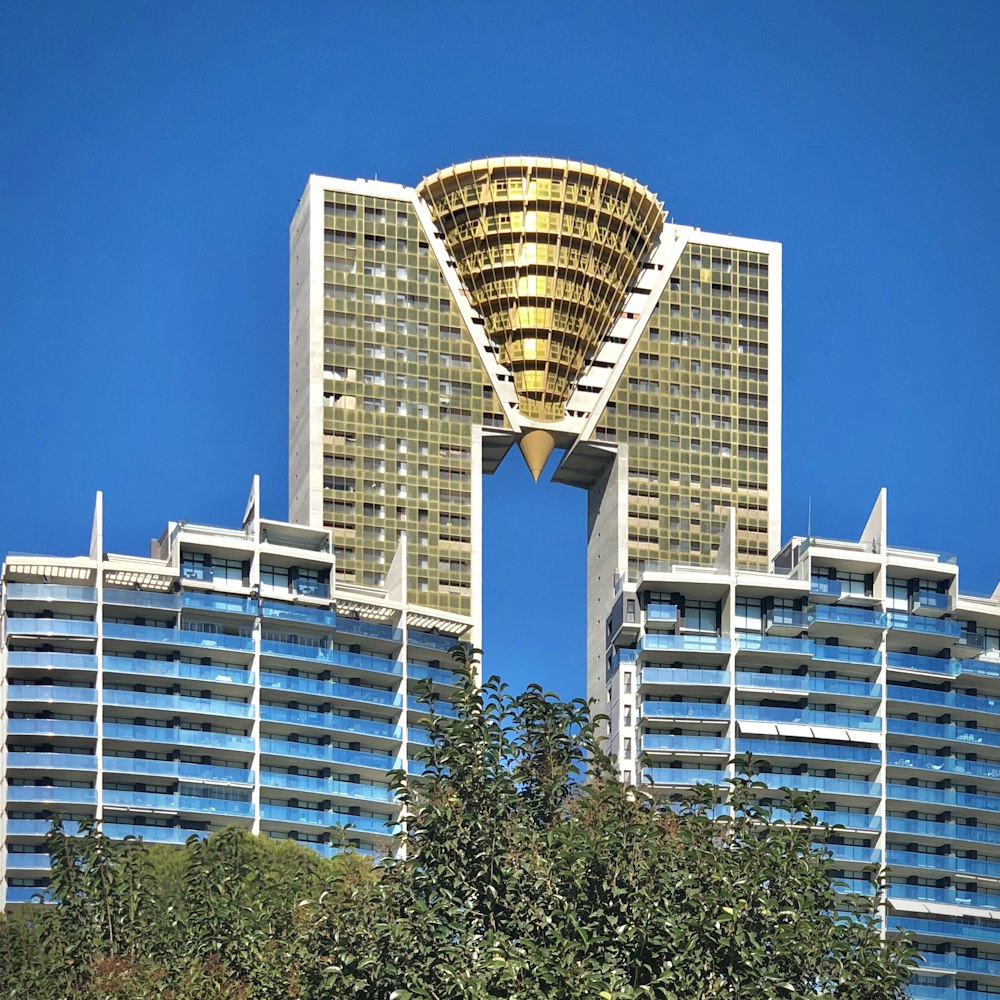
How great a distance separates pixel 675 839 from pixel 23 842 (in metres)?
116

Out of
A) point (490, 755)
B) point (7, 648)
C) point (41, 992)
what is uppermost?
point (7, 648)

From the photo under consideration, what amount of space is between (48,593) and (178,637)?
10.1 meters

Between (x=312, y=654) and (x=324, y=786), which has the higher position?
(x=312, y=654)

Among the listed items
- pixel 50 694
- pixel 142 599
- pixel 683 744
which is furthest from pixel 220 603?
pixel 683 744

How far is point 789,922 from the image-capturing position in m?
71.2

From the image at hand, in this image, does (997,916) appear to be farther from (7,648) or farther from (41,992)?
(41,992)

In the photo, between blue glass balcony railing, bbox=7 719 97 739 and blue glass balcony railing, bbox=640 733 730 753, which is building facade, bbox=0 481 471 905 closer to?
blue glass balcony railing, bbox=7 719 97 739

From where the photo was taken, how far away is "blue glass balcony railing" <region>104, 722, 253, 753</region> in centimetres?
18912

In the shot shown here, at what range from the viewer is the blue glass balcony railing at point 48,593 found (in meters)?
190

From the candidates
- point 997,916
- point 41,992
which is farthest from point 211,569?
point 41,992

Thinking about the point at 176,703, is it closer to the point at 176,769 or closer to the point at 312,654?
the point at 176,769

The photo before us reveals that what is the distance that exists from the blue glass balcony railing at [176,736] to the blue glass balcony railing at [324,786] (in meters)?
2.80

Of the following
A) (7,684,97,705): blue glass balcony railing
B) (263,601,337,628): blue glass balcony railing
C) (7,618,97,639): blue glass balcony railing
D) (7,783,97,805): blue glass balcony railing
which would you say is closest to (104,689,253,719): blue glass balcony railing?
(7,684,97,705): blue glass balcony railing

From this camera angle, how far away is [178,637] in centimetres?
19250
